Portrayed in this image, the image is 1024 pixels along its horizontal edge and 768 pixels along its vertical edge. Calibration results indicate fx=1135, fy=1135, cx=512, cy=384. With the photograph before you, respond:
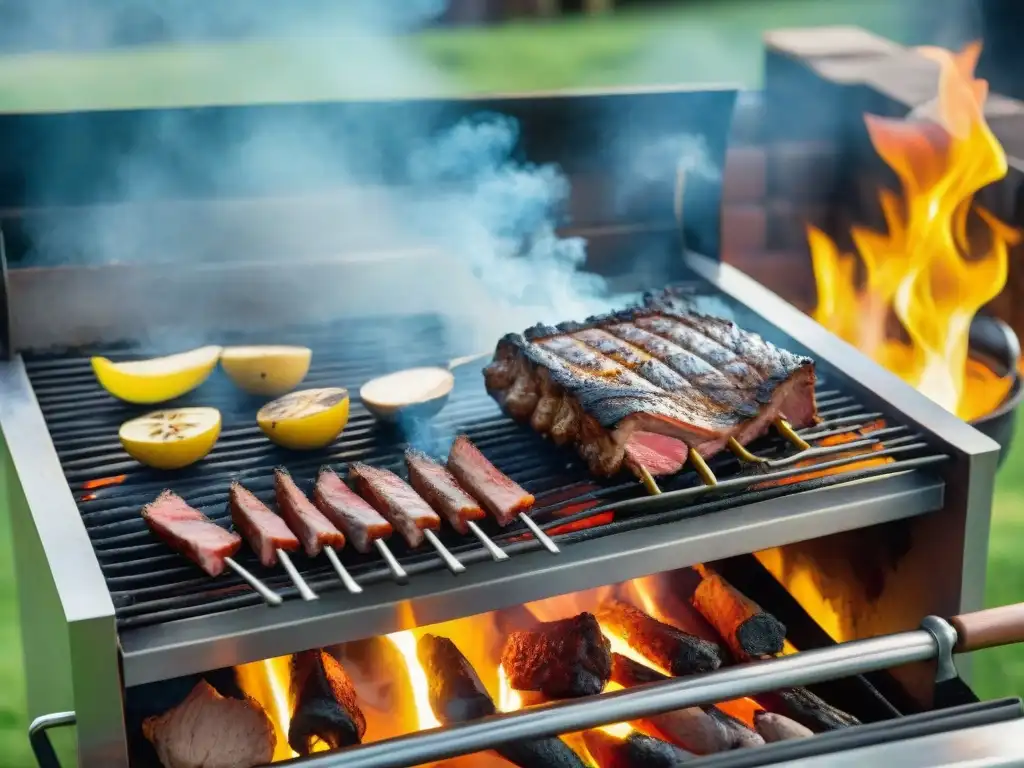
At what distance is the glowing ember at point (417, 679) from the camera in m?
2.70

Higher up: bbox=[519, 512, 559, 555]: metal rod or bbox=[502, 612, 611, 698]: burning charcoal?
bbox=[519, 512, 559, 555]: metal rod

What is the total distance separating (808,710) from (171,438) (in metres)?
1.59

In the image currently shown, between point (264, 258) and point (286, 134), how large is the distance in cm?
42

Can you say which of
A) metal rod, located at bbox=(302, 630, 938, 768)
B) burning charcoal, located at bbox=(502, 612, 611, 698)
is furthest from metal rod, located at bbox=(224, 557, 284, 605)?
burning charcoal, located at bbox=(502, 612, 611, 698)

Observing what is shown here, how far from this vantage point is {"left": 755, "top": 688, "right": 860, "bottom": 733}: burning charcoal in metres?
2.58

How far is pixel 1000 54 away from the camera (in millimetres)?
6664

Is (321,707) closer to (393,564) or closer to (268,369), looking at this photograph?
(393,564)

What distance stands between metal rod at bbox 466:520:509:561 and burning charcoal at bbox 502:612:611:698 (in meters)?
0.48

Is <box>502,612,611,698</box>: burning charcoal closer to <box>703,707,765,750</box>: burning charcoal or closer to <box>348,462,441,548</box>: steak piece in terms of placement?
<box>703,707,765,750</box>: burning charcoal

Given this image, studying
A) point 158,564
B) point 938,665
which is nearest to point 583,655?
point 938,665

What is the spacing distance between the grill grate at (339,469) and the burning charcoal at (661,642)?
445 mm

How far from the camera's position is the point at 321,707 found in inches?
95.6

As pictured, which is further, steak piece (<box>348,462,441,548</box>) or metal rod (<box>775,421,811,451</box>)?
metal rod (<box>775,421,811,451</box>)

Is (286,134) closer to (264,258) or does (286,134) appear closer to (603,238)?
(264,258)
